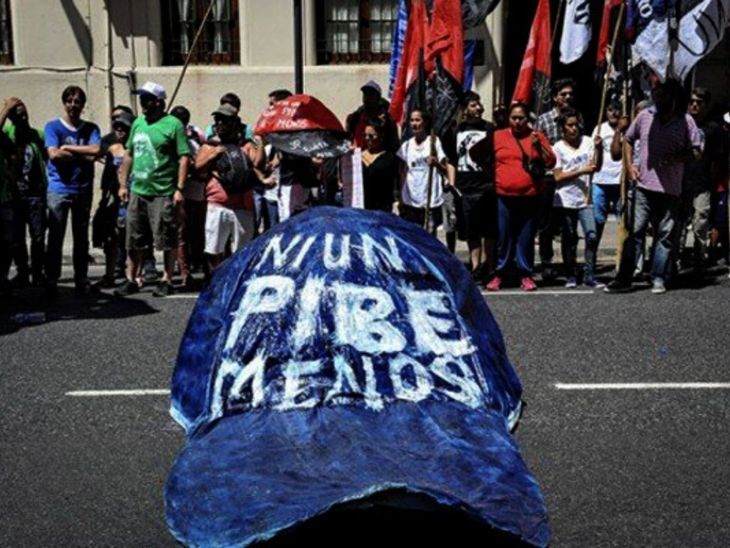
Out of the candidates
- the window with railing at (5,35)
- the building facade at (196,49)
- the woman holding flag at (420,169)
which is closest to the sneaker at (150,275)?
the woman holding flag at (420,169)

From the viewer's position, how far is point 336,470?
3.17 metres

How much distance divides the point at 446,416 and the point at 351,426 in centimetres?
29

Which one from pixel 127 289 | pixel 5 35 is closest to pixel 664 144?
pixel 127 289

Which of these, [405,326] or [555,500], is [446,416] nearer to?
[405,326]

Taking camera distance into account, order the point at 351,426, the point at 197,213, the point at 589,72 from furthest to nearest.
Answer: the point at 589,72
the point at 197,213
the point at 351,426

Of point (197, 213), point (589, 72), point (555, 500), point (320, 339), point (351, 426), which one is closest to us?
point (351, 426)

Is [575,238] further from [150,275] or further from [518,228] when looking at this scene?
[150,275]

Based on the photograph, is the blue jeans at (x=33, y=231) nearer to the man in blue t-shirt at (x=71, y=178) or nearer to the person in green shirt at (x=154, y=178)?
the man in blue t-shirt at (x=71, y=178)

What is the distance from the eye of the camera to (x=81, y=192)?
11680 mm

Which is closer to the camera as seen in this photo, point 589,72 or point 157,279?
point 157,279

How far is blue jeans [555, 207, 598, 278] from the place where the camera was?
11.7 metres

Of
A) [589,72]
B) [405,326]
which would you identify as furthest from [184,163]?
[589,72]

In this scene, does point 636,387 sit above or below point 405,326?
below

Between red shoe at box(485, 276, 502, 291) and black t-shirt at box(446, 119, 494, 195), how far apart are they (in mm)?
846
